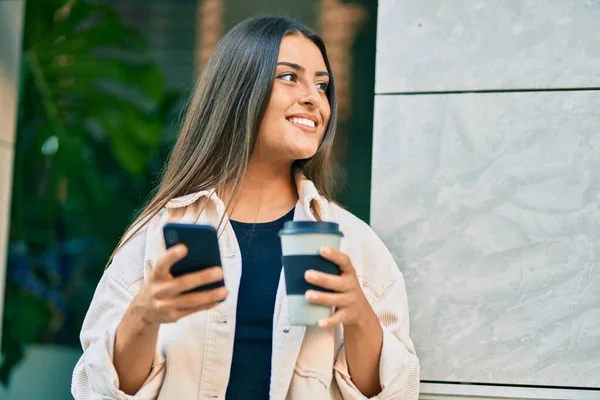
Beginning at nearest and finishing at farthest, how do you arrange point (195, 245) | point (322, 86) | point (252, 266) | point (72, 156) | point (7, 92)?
1. point (195, 245)
2. point (252, 266)
3. point (322, 86)
4. point (7, 92)
5. point (72, 156)

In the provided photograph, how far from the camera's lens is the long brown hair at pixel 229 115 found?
248 centimetres

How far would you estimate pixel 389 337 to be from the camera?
225 cm

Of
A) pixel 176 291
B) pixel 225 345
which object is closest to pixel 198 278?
pixel 176 291

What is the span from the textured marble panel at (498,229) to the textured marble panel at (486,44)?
51 mm

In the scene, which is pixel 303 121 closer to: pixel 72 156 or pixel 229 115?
pixel 229 115

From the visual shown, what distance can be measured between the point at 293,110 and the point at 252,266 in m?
0.44

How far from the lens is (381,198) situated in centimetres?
275

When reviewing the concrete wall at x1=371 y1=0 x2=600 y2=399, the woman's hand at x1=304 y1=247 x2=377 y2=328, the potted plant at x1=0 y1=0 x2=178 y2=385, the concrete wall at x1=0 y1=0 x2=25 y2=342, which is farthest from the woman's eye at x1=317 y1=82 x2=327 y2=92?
the potted plant at x1=0 y1=0 x2=178 y2=385

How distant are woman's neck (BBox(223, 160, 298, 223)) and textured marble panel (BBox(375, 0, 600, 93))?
1.49ft

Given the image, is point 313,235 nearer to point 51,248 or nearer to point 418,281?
point 418,281

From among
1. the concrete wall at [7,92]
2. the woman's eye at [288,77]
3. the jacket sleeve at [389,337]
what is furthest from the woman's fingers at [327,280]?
the concrete wall at [7,92]

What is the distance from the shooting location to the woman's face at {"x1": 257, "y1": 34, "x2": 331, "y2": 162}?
2.44 m

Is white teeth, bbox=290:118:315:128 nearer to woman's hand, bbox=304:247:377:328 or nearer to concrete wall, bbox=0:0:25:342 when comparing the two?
woman's hand, bbox=304:247:377:328

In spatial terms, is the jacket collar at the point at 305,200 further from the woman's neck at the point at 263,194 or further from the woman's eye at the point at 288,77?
the woman's eye at the point at 288,77
